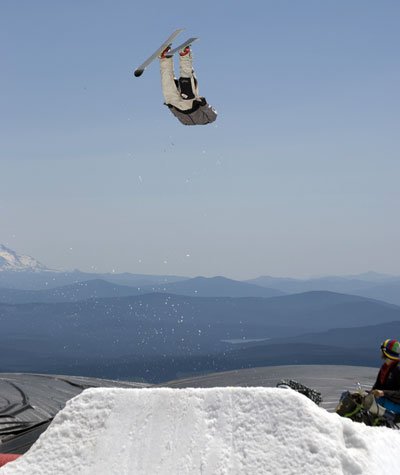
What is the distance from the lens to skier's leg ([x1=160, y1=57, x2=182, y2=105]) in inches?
416

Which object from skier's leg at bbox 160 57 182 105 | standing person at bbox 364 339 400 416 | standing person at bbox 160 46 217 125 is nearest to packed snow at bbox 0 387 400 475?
standing person at bbox 364 339 400 416

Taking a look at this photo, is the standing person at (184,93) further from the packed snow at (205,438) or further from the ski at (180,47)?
the packed snow at (205,438)

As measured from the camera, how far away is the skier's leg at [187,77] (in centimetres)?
1050

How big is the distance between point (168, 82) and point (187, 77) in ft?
1.24

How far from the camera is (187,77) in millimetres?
10625

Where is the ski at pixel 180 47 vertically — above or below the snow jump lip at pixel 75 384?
above

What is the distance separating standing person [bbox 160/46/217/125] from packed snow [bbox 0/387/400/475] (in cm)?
603

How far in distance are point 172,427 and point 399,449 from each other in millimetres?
2428

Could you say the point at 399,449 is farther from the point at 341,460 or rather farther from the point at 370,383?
the point at 370,383

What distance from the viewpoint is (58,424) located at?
5.88m

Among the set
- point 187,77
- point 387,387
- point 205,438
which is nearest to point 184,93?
point 187,77

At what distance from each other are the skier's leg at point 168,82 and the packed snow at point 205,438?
245 inches

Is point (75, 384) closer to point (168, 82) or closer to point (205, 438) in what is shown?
point (168, 82)

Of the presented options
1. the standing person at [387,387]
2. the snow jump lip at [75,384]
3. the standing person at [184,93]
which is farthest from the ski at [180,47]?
the snow jump lip at [75,384]
